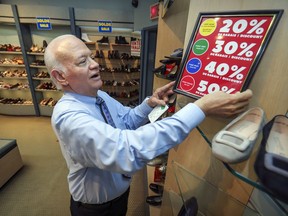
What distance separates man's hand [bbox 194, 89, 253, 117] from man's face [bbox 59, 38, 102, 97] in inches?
22.1

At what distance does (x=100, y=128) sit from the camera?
599 millimetres

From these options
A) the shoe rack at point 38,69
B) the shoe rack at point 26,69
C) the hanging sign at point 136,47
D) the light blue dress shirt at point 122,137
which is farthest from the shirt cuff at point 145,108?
the shoe rack at point 26,69

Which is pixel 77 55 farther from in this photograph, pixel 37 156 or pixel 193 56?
pixel 37 156

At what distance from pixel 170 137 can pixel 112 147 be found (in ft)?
0.68

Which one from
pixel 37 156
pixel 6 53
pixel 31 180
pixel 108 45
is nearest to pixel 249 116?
pixel 31 180

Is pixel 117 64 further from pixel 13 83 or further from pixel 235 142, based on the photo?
pixel 235 142

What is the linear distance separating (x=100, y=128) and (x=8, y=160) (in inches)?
85.4

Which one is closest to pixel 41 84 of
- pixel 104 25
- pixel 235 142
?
pixel 104 25

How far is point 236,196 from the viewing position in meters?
0.67

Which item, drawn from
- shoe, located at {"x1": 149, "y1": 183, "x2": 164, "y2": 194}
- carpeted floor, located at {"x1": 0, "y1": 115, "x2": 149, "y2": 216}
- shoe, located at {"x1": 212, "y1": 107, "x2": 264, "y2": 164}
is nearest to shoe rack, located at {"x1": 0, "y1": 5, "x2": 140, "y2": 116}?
carpeted floor, located at {"x1": 0, "y1": 115, "x2": 149, "y2": 216}

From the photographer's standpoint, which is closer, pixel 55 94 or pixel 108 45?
pixel 108 45

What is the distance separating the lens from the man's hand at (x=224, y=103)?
1.63 feet

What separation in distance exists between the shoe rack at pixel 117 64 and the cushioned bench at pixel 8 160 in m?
2.19

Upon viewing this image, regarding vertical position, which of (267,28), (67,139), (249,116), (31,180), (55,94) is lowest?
(31,180)
